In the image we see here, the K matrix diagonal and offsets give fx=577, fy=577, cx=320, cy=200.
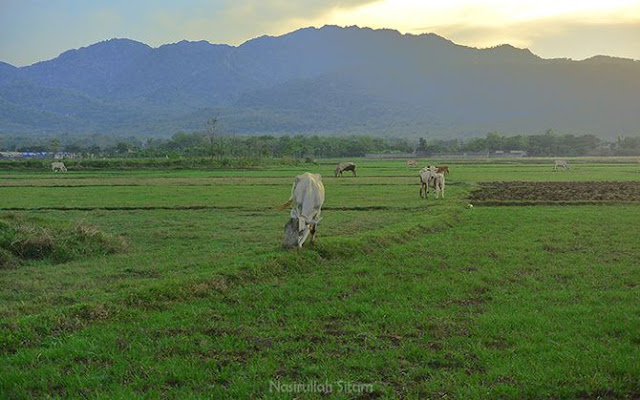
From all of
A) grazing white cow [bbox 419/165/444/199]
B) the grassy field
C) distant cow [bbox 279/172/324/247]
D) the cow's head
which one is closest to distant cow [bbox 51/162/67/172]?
grazing white cow [bbox 419/165/444/199]

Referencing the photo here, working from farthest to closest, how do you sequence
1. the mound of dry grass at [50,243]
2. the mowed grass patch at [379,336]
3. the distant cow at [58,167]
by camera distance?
the distant cow at [58,167] < the mound of dry grass at [50,243] < the mowed grass patch at [379,336]

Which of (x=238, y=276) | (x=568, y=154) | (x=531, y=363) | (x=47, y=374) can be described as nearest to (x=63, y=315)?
(x=47, y=374)

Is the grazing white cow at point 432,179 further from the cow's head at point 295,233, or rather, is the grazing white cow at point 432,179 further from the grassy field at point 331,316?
the cow's head at point 295,233

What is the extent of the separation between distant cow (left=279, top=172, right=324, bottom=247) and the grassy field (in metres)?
0.52

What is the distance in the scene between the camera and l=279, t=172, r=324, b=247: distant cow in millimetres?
13859

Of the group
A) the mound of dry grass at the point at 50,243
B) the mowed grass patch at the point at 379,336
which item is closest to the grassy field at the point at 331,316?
the mowed grass patch at the point at 379,336

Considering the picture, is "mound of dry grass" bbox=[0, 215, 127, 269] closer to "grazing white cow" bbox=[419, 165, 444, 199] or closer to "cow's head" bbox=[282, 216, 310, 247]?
"cow's head" bbox=[282, 216, 310, 247]

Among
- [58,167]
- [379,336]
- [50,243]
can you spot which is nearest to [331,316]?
[379,336]

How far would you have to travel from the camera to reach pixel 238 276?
11219 mm

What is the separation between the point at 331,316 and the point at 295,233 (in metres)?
5.04

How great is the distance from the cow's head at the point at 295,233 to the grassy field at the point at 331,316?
43 cm

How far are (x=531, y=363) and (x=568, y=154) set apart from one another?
458 feet

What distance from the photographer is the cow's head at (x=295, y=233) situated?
1379cm

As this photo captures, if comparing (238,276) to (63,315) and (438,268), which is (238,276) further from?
(438,268)
